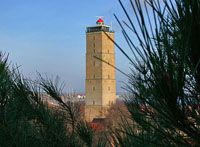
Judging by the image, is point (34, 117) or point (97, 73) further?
point (97, 73)

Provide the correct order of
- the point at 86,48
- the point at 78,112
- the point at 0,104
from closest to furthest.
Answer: the point at 0,104 → the point at 78,112 → the point at 86,48

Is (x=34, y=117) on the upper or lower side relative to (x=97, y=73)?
lower

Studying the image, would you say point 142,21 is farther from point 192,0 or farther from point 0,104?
point 0,104

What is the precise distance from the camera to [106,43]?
68.7ft

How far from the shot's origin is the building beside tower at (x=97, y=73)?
67.7ft

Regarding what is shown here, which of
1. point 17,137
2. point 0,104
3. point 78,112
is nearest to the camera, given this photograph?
point 0,104

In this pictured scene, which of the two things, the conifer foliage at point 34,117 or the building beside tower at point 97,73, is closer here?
the conifer foliage at point 34,117

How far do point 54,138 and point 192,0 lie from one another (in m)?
0.70

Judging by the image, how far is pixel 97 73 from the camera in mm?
21172

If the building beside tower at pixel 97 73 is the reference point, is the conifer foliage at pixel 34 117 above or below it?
below

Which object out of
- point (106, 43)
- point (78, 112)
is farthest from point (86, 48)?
point (78, 112)

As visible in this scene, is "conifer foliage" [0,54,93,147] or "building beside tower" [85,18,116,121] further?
"building beside tower" [85,18,116,121]

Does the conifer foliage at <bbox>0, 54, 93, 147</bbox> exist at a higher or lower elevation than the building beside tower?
lower

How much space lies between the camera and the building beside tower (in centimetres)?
2062
